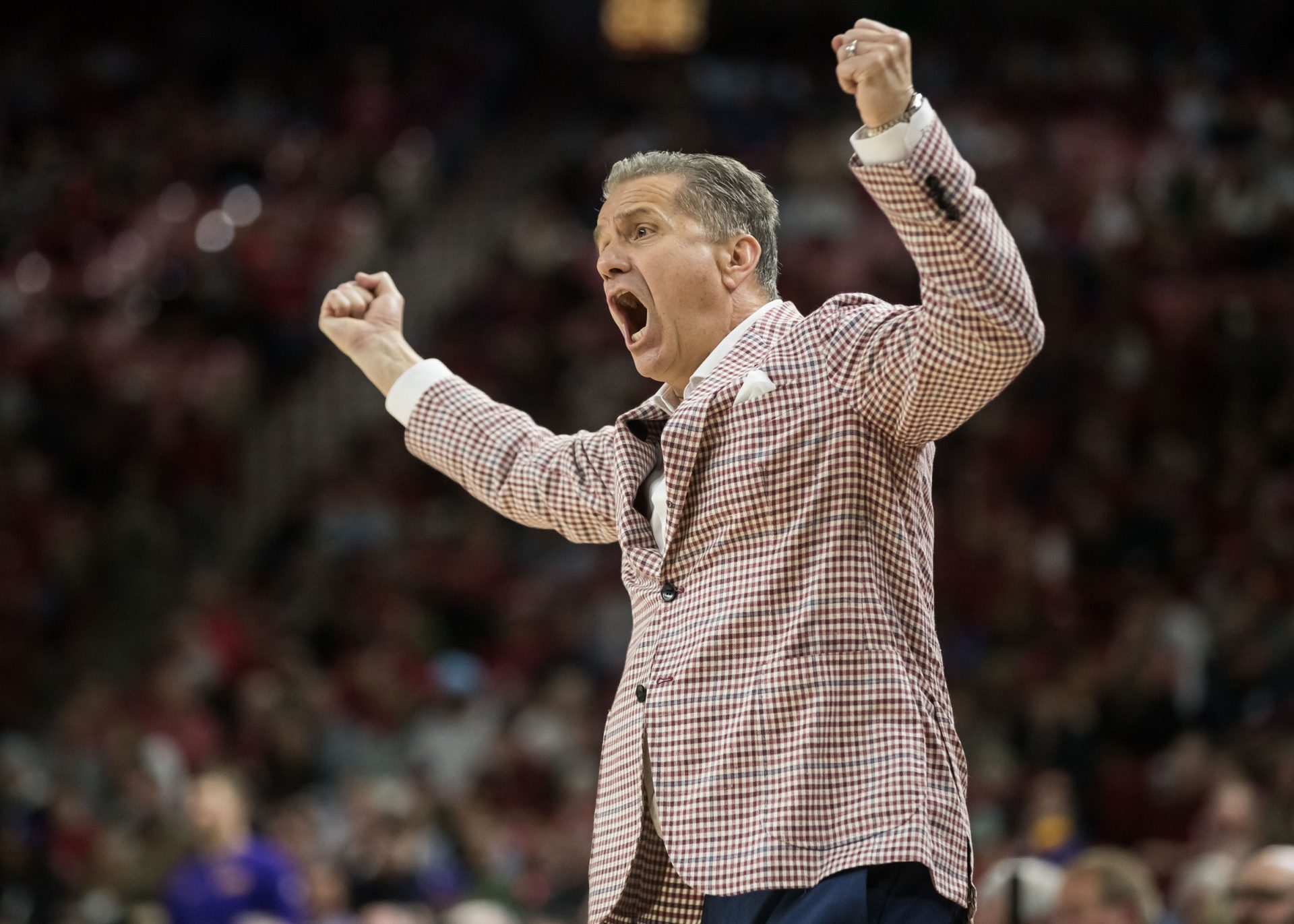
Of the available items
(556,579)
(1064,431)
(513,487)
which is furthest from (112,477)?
(513,487)

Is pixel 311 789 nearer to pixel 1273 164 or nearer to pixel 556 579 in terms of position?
pixel 556 579

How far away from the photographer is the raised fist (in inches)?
94.4

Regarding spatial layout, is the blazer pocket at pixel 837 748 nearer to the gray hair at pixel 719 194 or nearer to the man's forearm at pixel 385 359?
Result: the gray hair at pixel 719 194

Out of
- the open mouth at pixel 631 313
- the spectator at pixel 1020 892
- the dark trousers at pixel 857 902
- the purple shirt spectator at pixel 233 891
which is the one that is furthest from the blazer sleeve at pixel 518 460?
the purple shirt spectator at pixel 233 891

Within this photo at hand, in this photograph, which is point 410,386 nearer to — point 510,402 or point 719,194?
point 719,194

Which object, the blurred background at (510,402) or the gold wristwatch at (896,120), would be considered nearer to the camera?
the gold wristwatch at (896,120)

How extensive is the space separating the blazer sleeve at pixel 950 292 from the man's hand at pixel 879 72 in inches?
1.7

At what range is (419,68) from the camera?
39.9 feet

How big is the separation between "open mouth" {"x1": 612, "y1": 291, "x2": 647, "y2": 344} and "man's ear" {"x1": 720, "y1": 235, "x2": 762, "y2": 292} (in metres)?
0.11

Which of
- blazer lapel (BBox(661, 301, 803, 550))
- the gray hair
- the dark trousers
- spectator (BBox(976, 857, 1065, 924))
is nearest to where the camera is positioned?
the dark trousers

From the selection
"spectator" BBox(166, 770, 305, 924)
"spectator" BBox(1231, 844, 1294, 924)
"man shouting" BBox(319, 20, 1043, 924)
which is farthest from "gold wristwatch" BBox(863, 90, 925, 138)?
"spectator" BBox(166, 770, 305, 924)

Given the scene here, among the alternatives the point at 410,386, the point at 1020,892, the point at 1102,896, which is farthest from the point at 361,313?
the point at 1102,896

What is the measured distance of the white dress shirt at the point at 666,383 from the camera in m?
1.68

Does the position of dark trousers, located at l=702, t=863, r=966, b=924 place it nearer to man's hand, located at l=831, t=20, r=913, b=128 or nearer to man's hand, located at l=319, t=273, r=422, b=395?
man's hand, located at l=831, t=20, r=913, b=128
